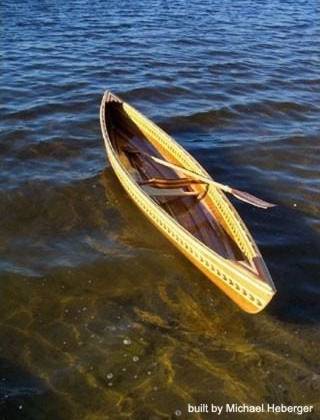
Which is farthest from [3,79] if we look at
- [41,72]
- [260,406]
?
[260,406]

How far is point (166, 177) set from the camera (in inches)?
501

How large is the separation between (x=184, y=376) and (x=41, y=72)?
1462 centimetres

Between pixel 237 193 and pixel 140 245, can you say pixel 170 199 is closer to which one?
pixel 140 245

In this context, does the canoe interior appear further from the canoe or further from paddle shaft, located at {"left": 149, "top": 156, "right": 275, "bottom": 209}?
paddle shaft, located at {"left": 149, "top": 156, "right": 275, "bottom": 209}

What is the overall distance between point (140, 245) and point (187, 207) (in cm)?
146

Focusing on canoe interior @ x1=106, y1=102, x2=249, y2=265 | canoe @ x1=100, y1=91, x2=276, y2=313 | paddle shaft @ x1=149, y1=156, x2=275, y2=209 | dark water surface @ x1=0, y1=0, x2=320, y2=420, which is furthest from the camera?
canoe interior @ x1=106, y1=102, x2=249, y2=265

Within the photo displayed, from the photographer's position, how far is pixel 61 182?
1236cm

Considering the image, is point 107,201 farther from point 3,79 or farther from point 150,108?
point 3,79

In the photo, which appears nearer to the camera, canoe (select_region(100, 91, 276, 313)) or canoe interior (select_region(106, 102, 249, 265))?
canoe (select_region(100, 91, 276, 313))

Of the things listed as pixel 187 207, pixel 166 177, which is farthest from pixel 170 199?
pixel 166 177

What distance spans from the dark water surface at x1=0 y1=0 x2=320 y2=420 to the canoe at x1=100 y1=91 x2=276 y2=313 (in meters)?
0.62

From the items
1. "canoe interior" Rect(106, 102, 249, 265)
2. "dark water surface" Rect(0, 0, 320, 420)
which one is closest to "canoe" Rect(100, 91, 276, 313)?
"canoe interior" Rect(106, 102, 249, 265)

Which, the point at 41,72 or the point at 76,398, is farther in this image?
the point at 41,72

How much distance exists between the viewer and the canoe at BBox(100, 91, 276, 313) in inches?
328
